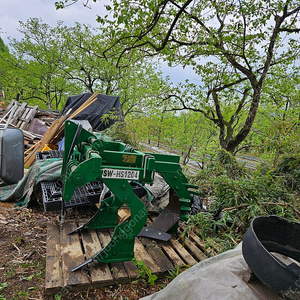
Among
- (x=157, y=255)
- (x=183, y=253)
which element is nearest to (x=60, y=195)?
(x=157, y=255)

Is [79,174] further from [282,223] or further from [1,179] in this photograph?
[1,179]

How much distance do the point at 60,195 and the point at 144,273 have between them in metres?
2.04

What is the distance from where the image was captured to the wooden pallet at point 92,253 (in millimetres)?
2310

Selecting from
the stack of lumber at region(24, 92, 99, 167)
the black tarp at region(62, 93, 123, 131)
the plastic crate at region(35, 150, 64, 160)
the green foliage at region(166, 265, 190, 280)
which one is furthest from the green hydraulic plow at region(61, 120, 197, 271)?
the black tarp at region(62, 93, 123, 131)

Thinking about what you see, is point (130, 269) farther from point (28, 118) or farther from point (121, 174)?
point (28, 118)

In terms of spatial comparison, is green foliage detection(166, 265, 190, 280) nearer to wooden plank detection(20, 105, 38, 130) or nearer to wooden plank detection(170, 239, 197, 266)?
wooden plank detection(170, 239, 197, 266)

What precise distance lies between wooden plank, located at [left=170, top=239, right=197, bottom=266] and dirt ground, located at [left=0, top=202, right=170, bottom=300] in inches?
15.3

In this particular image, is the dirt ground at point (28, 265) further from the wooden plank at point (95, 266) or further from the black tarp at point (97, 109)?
the black tarp at point (97, 109)

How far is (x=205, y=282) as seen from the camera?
1660mm

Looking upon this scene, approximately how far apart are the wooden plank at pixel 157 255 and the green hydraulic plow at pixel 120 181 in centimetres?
11

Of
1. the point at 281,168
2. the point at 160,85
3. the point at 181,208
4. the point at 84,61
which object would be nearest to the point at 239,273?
the point at 181,208

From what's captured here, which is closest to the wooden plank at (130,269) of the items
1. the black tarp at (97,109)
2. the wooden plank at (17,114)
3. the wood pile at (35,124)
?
the wood pile at (35,124)

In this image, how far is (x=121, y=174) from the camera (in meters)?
2.44

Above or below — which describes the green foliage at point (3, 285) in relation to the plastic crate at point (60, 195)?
below
